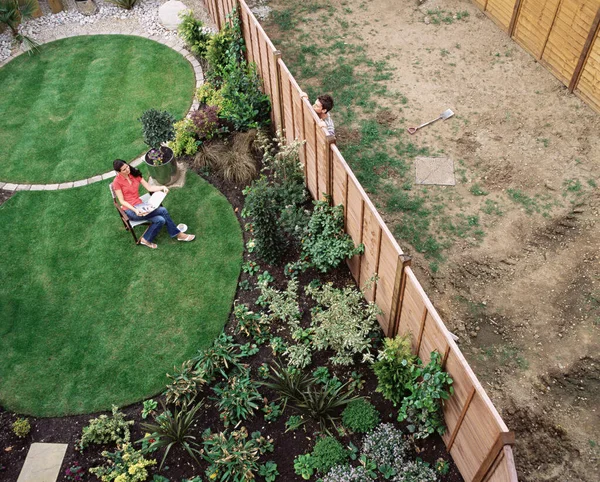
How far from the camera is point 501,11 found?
12.3m

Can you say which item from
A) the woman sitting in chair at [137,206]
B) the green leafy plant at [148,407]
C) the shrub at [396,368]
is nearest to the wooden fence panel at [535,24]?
the shrub at [396,368]

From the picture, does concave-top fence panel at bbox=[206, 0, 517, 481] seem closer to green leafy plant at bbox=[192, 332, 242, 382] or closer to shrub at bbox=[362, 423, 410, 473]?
shrub at bbox=[362, 423, 410, 473]

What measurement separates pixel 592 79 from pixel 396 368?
7.56 metres

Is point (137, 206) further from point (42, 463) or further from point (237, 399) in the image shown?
point (42, 463)

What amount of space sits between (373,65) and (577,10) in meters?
3.98

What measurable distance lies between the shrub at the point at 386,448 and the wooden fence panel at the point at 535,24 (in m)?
9.06

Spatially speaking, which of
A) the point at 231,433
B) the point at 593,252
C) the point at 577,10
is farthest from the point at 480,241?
the point at 577,10

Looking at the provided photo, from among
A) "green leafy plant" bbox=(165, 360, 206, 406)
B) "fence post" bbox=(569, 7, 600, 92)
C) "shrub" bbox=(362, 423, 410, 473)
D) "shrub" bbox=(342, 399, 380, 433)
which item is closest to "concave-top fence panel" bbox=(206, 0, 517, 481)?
"shrub" bbox=(362, 423, 410, 473)

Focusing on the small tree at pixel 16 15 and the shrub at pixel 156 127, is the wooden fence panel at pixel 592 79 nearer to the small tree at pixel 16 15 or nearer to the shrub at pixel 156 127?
the shrub at pixel 156 127

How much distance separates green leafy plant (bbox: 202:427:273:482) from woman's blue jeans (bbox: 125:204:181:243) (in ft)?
11.4

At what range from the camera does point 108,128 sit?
10.7 meters

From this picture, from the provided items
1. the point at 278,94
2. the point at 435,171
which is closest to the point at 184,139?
the point at 278,94

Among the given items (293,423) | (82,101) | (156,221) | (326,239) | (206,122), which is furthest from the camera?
(82,101)

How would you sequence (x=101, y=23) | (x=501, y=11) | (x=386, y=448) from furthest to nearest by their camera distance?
(x=101, y=23) < (x=501, y=11) < (x=386, y=448)
